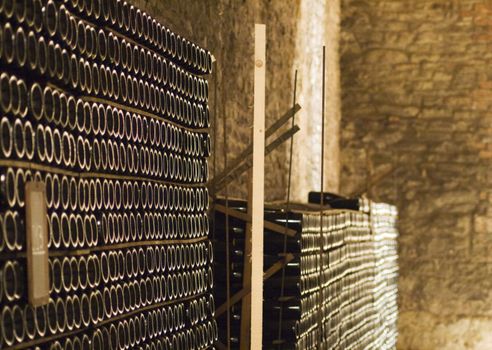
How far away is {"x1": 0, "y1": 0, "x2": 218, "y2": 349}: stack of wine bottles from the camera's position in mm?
2607

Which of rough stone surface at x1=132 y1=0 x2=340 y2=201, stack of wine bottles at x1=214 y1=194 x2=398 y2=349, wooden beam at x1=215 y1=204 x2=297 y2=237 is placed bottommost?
stack of wine bottles at x1=214 y1=194 x2=398 y2=349

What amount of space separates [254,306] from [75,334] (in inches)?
36.4

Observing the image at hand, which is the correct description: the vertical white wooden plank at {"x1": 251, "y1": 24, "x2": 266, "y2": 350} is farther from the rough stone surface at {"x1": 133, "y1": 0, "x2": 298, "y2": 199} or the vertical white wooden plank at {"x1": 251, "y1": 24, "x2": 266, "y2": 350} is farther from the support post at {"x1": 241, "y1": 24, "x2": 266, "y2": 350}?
the rough stone surface at {"x1": 133, "y1": 0, "x2": 298, "y2": 199}

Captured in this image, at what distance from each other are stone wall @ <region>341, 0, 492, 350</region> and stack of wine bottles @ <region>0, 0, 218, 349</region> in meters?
7.33

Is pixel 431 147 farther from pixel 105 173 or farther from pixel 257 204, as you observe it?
pixel 105 173

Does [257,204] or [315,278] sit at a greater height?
[257,204]

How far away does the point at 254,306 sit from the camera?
3.74 meters

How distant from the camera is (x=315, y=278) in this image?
5.71 metres

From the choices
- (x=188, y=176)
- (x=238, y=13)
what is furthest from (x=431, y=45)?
(x=188, y=176)

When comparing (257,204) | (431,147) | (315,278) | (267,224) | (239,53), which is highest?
(239,53)

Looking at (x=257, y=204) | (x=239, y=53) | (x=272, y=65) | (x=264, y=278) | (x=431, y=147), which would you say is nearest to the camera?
(x=257, y=204)

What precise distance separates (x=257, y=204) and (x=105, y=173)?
27.7 inches

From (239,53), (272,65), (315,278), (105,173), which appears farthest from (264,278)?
(272,65)

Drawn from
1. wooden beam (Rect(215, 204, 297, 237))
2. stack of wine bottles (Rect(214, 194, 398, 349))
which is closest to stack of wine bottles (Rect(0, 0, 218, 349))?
stack of wine bottles (Rect(214, 194, 398, 349))
